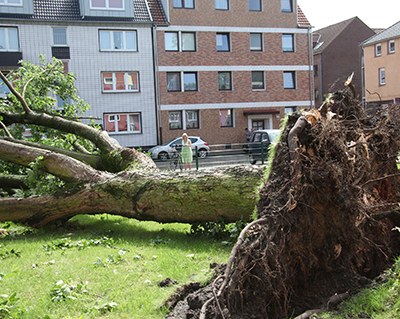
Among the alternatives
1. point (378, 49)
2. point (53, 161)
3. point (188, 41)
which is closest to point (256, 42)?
point (188, 41)

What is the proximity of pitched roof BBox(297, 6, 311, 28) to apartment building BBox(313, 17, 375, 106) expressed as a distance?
14715mm

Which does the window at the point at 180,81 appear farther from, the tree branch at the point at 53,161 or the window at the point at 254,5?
the tree branch at the point at 53,161

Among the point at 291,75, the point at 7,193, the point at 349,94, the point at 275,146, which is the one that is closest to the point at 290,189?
the point at 275,146

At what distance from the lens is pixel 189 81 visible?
37.3 metres

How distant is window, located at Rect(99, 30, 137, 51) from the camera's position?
34.8m

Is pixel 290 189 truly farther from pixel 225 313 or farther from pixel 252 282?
pixel 225 313

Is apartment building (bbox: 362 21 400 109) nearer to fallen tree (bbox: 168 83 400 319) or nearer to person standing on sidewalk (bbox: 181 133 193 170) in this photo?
person standing on sidewalk (bbox: 181 133 193 170)

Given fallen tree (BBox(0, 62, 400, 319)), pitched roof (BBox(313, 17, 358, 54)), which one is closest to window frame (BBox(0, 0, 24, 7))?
fallen tree (BBox(0, 62, 400, 319))

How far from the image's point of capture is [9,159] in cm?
1016

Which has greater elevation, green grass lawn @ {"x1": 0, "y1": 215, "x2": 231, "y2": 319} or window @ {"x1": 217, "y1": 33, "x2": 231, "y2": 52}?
window @ {"x1": 217, "y1": 33, "x2": 231, "y2": 52}

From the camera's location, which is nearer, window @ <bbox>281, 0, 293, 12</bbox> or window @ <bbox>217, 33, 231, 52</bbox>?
window @ <bbox>217, 33, 231, 52</bbox>

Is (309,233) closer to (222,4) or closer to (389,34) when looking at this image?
(222,4)

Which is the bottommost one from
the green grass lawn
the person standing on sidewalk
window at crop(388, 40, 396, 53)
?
the green grass lawn

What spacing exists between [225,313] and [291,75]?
1514 inches
